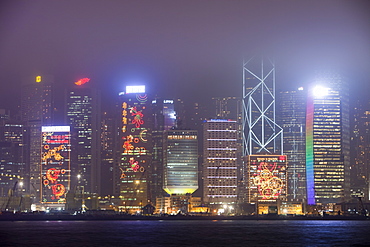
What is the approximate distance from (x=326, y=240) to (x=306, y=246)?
49.8 ft

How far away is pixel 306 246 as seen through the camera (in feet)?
361

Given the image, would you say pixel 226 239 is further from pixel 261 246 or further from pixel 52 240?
pixel 52 240

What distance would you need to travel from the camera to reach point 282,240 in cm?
12275

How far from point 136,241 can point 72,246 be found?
15243 mm

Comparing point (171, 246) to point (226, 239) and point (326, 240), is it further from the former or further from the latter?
point (326, 240)

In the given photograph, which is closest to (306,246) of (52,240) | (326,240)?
(326,240)

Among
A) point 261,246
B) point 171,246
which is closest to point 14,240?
point 171,246

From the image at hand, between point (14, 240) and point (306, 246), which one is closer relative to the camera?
point (306, 246)

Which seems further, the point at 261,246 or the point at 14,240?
the point at 14,240

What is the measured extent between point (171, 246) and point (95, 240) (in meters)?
17.7

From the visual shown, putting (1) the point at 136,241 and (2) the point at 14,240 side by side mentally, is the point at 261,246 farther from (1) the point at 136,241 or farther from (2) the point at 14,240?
(2) the point at 14,240

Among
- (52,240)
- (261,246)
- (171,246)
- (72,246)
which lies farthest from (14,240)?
(261,246)

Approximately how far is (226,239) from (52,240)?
1109 inches

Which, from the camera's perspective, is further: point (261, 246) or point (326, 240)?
point (326, 240)
